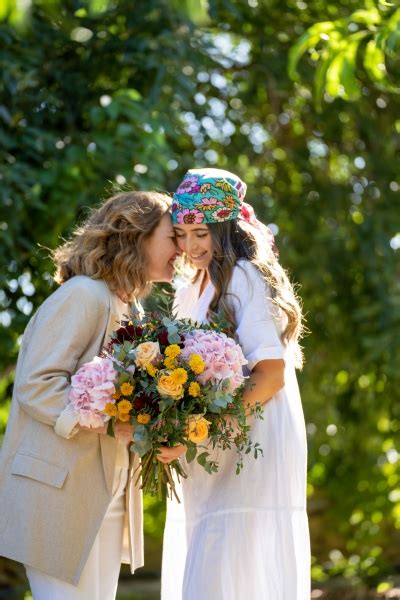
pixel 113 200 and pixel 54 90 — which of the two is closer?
pixel 113 200

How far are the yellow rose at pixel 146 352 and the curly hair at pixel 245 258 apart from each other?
384 millimetres

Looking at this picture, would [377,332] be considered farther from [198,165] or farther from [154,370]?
[154,370]

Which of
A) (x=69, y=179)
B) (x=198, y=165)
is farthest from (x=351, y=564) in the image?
(x=69, y=179)

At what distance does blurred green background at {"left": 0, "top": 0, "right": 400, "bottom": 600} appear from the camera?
544 cm

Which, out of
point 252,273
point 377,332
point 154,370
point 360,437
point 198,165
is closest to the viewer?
point 154,370

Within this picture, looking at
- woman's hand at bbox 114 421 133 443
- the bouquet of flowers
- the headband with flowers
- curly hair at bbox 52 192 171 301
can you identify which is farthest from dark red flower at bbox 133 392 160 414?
the headband with flowers

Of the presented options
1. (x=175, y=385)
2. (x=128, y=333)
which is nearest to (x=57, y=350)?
(x=128, y=333)

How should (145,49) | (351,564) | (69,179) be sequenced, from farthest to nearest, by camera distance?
1. (351,564)
2. (145,49)
3. (69,179)

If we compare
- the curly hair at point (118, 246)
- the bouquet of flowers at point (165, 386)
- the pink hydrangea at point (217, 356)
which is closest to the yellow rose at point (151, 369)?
the bouquet of flowers at point (165, 386)

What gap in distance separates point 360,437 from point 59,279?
433cm

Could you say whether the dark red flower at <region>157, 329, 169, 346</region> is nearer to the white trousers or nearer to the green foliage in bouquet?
the green foliage in bouquet

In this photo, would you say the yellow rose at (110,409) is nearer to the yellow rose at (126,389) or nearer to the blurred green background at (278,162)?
the yellow rose at (126,389)

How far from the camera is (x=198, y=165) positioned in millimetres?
6438

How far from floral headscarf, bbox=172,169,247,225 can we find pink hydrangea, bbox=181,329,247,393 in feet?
1.61
